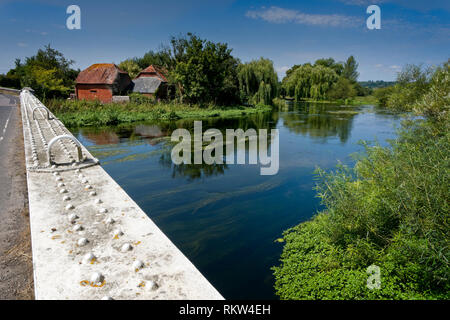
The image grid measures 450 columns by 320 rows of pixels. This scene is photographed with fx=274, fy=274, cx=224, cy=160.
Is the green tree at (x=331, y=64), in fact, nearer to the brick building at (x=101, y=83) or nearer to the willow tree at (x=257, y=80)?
the willow tree at (x=257, y=80)

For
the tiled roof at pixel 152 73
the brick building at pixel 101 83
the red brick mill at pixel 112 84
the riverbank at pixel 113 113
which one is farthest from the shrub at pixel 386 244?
the brick building at pixel 101 83

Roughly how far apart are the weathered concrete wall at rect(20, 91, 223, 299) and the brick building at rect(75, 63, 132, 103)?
3403 centimetres

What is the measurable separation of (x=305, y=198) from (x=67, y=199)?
5.89m

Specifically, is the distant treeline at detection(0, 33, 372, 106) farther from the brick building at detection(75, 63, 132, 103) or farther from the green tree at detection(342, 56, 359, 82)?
the green tree at detection(342, 56, 359, 82)

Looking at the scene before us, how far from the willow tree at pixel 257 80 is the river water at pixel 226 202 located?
25188 millimetres

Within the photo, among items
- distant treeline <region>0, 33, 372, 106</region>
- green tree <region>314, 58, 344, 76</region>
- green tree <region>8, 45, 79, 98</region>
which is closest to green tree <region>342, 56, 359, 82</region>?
green tree <region>314, 58, 344, 76</region>

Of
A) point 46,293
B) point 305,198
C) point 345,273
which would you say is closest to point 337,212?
point 345,273

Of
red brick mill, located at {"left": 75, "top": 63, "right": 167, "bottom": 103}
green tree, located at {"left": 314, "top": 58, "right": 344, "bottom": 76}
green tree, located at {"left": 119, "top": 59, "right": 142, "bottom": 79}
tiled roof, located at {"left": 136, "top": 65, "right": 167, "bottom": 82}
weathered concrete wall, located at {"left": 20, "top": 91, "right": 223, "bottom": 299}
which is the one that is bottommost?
weathered concrete wall, located at {"left": 20, "top": 91, "right": 223, "bottom": 299}

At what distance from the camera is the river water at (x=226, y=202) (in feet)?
16.0

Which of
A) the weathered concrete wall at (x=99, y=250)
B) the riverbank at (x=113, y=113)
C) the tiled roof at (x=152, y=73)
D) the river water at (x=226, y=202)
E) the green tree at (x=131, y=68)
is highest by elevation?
the green tree at (x=131, y=68)

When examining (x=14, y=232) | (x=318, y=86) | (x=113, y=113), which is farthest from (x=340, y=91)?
(x=14, y=232)

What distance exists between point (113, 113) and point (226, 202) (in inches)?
726

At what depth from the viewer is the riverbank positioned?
2045 cm

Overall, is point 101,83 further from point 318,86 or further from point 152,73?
point 318,86
